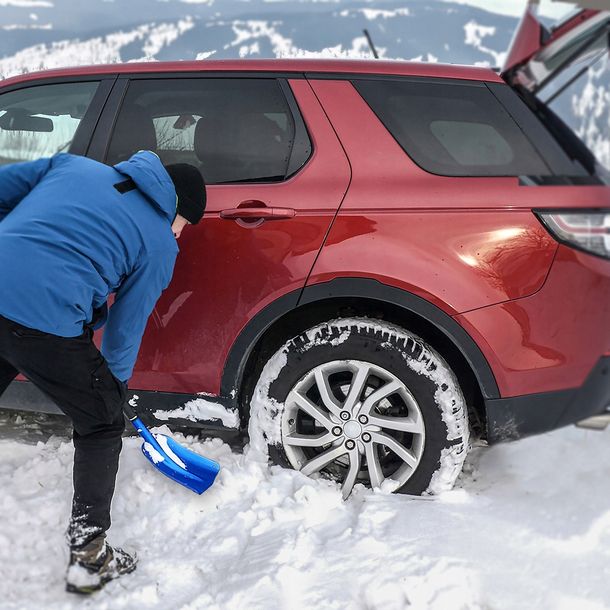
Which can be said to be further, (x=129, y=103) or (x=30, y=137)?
(x=30, y=137)

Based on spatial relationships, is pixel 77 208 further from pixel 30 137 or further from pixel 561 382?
pixel 561 382

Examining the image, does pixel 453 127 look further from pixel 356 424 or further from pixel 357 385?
pixel 356 424

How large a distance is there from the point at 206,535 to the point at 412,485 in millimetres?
817

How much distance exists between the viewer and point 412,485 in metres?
2.21

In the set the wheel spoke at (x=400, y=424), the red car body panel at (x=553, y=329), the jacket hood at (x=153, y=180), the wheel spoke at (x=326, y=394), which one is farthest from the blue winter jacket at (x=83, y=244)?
the red car body panel at (x=553, y=329)

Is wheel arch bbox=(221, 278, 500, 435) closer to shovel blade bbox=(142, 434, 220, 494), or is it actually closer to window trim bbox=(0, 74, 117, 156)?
shovel blade bbox=(142, 434, 220, 494)

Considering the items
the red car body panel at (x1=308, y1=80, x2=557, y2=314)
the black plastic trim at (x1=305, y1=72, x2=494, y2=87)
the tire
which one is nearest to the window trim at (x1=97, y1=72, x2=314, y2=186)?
the black plastic trim at (x1=305, y1=72, x2=494, y2=87)

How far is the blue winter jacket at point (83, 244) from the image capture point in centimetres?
157

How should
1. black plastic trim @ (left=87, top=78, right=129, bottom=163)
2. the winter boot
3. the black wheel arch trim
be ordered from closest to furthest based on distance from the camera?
the winter boot < the black wheel arch trim < black plastic trim @ (left=87, top=78, right=129, bottom=163)

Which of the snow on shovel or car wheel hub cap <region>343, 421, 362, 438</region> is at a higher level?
car wheel hub cap <region>343, 421, 362, 438</region>

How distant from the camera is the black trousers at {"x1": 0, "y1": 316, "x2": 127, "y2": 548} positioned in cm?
167

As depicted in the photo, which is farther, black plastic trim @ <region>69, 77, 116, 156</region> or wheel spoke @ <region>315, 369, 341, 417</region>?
black plastic trim @ <region>69, 77, 116, 156</region>

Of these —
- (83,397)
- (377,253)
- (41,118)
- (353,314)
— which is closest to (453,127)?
(377,253)

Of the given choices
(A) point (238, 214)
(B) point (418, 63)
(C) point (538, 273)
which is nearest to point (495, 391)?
(C) point (538, 273)
